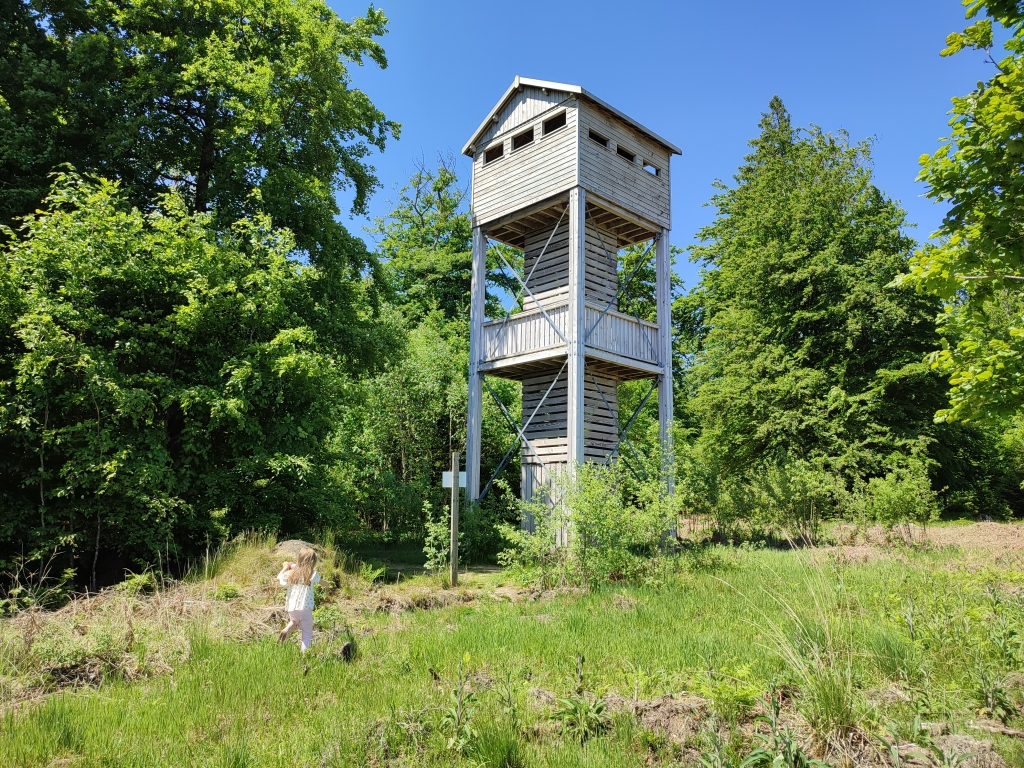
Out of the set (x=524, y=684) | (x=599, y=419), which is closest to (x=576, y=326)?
(x=599, y=419)

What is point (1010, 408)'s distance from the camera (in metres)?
5.36

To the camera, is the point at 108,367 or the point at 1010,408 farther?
the point at 108,367

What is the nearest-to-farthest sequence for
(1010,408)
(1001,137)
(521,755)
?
(521,755)
(1001,137)
(1010,408)

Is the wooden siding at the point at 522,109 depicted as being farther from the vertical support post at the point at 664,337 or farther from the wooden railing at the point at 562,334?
the wooden railing at the point at 562,334

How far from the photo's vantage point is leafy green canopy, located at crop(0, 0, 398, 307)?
532 inches

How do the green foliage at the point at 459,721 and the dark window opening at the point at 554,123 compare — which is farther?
the dark window opening at the point at 554,123

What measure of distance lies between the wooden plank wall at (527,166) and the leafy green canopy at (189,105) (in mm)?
3772

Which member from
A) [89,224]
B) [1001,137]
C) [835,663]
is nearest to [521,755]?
[835,663]

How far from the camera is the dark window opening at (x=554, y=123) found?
14.6 meters

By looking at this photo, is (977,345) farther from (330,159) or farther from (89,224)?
(330,159)

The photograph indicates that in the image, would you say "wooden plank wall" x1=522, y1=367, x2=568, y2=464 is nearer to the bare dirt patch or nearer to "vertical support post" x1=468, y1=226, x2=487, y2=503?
"vertical support post" x1=468, y1=226, x2=487, y2=503

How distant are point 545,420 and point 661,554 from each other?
19.2ft

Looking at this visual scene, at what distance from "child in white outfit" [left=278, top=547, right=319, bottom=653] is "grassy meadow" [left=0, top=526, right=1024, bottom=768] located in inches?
6.6

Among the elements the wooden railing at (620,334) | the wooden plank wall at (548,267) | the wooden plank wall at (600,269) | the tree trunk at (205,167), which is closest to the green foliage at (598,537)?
the wooden railing at (620,334)
